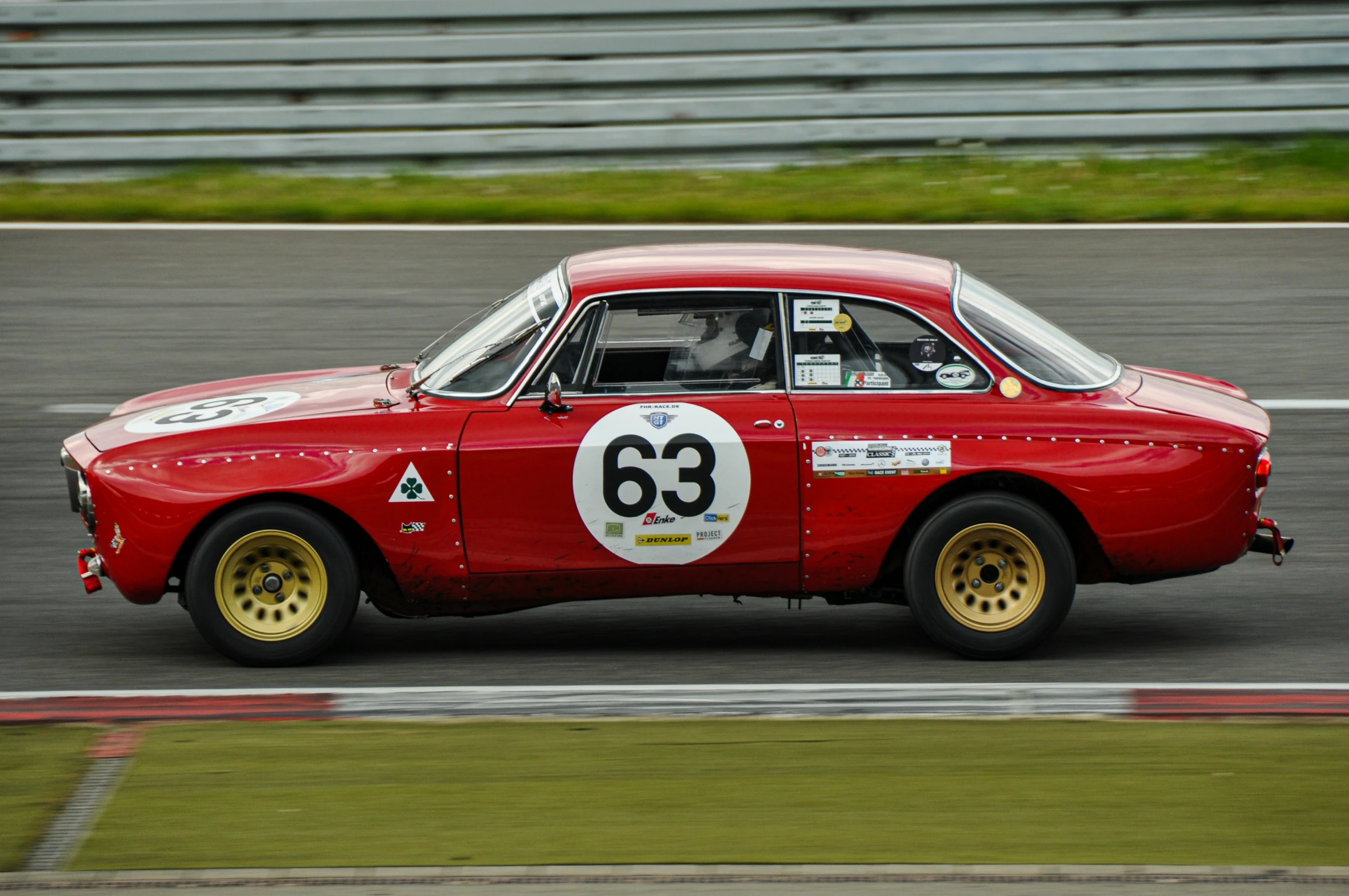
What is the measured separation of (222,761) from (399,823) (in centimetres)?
83

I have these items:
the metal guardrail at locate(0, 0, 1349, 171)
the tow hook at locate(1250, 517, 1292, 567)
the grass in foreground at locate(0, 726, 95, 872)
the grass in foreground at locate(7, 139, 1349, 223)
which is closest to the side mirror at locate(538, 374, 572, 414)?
the grass in foreground at locate(0, 726, 95, 872)

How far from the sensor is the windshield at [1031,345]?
20.9 ft

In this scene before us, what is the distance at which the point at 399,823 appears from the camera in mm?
4883

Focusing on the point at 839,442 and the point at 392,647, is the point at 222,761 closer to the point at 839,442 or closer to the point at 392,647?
the point at 392,647

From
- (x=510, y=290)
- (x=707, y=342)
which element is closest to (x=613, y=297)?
(x=707, y=342)

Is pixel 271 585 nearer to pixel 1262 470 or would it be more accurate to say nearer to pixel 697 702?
pixel 697 702

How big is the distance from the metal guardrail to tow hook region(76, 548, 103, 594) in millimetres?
8058

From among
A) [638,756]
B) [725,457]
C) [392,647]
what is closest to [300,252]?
[392,647]

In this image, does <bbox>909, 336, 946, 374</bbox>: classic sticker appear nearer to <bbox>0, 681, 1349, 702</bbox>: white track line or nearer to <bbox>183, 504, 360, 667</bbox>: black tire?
<bbox>0, 681, 1349, 702</bbox>: white track line

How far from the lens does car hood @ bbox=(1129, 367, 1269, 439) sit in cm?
636

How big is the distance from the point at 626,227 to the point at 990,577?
7247mm

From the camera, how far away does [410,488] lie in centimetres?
616

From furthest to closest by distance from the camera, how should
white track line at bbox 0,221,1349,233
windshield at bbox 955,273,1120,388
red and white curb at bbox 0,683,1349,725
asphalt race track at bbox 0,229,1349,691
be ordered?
white track line at bbox 0,221,1349,233, asphalt race track at bbox 0,229,1349,691, windshield at bbox 955,273,1120,388, red and white curb at bbox 0,683,1349,725

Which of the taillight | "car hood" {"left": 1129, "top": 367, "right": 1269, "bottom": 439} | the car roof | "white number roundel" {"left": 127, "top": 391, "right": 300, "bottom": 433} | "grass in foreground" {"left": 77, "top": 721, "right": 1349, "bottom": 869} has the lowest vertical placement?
"grass in foreground" {"left": 77, "top": 721, "right": 1349, "bottom": 869}
